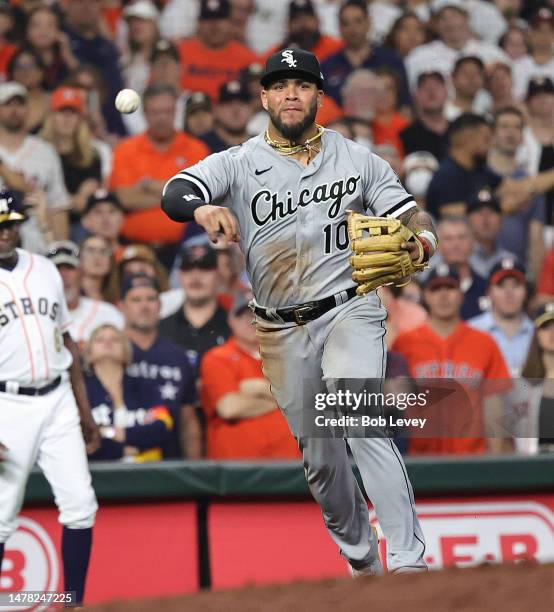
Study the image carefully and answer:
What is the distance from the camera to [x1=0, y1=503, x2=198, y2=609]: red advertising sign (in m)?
6.33

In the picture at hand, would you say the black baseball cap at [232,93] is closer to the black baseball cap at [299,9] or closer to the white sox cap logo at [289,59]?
the black baseball cap at [299,9]

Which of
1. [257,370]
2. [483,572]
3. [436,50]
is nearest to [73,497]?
[257,370]

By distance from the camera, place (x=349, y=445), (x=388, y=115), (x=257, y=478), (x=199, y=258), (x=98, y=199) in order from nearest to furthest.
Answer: (x=349, y=445) → (x=257, y=478) → (x=199, y=258) → (x=98, y=199) → (x=388, y=115)

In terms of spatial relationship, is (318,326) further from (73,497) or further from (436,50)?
(436,50)

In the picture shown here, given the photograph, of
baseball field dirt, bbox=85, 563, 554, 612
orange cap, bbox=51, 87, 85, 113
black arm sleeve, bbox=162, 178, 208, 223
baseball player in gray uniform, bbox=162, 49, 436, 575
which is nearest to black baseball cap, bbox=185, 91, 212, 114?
orange cap, bbox=51, 87, 85, 113

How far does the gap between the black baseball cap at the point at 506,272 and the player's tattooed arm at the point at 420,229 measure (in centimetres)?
332

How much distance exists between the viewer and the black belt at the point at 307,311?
4.49 meters

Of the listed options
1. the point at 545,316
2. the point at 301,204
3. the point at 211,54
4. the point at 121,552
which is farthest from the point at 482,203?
the point at 301,204

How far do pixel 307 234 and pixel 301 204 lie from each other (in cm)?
11

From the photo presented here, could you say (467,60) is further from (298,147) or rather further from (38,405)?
(298,147)

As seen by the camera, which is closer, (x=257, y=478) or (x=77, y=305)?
(x=257, y=478)

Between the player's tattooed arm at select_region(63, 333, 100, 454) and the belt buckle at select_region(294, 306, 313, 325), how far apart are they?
1.78m

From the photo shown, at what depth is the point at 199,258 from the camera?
7.45 metres

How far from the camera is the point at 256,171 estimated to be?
4.55m
